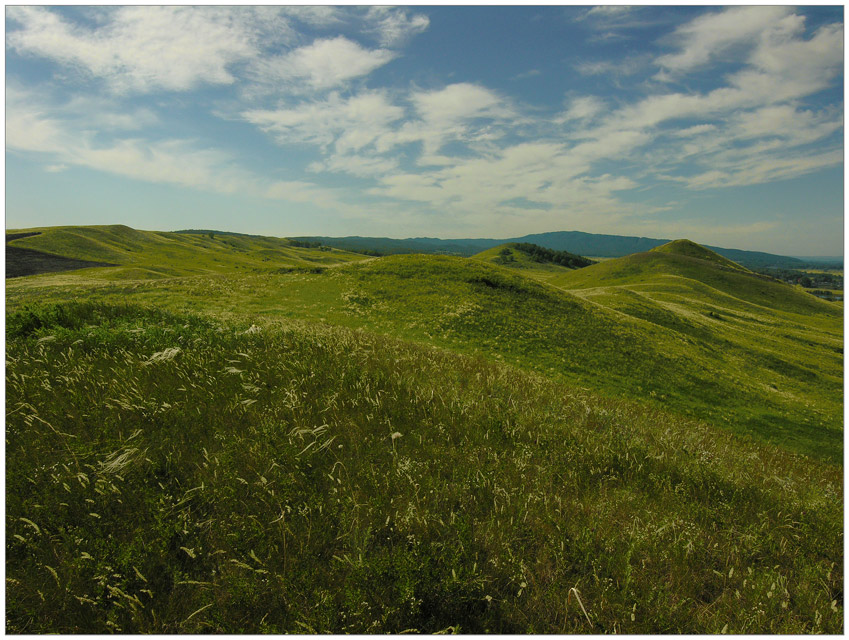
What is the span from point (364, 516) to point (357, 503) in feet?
0.53

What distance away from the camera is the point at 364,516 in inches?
159

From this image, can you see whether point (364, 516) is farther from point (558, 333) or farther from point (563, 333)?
point (563, 333)

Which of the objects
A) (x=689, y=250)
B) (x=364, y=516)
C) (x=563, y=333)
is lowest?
(x=563, y=333)

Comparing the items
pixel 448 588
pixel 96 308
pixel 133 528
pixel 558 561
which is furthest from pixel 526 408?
pixel 96 308

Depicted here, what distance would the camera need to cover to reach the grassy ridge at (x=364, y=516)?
323 cm

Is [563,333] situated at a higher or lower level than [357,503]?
lower

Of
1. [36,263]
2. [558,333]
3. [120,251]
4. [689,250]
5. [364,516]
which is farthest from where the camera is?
[689,250]

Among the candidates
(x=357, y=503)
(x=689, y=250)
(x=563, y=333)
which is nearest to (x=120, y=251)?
(x=563, y=333)

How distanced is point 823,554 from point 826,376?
48927 millimetres

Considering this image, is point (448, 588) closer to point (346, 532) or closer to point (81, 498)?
point (346, 532)

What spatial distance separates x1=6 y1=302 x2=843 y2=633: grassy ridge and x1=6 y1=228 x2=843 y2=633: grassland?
3cm

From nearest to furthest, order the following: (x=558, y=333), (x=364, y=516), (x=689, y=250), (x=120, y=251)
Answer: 1. (x=364, y=516)
2. (x=558, y=333)
3. (x=120, y=251)
4. (x=689, y=250)

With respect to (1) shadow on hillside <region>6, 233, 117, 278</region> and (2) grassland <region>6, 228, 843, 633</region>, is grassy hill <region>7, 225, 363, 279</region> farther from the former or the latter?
(2) grassland <region>6, 228, 843, 633</region>

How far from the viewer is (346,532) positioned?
3.78 metres
